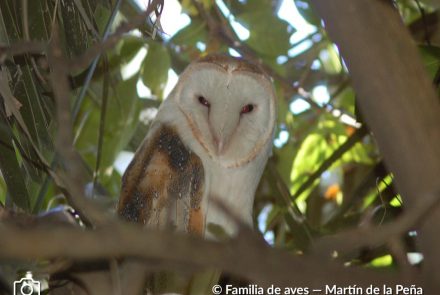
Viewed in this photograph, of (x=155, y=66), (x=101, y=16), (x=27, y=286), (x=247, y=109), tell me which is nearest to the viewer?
(x=27, y=286)

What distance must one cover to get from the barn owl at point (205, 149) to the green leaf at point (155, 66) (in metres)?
0.18

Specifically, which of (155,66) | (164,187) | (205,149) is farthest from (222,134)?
(155,66)

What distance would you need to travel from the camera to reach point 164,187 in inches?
62.4

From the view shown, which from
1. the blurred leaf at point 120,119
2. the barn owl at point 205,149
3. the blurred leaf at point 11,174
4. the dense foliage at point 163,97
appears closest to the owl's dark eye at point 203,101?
the barn owl at point 205,149

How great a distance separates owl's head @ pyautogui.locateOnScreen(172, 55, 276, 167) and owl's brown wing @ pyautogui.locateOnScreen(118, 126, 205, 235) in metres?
0.06

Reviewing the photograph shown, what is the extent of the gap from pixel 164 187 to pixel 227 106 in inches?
9.4

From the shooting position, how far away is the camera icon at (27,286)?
132cm

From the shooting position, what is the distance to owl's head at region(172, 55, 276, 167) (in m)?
1.69

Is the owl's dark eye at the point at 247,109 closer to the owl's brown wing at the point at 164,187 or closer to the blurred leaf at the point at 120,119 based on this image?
the owl's brown wing at the point at 164,187

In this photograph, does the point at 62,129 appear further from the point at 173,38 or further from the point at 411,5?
the point at 411,5

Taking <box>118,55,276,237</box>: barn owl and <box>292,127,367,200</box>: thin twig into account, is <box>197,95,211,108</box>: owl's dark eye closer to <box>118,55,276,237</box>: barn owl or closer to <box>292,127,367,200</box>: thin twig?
<box>118,55,276,237</box>: barn owl

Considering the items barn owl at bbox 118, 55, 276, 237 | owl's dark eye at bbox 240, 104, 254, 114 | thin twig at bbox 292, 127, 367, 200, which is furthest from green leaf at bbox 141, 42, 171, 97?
thin twig at bbox 292, 127, 367, 200

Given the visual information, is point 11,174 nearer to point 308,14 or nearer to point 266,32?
point 266,32

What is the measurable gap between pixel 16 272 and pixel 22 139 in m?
0.31
